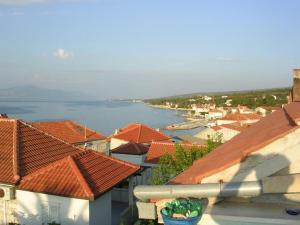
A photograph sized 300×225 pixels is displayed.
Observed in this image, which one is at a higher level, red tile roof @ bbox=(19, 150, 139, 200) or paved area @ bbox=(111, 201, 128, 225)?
red tile roof @ bbox=(19, 150, 139, 200)

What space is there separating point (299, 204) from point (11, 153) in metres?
12.9

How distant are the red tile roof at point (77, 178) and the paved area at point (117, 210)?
1.71 m

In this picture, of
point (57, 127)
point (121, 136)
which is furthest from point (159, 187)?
point (121, 136)

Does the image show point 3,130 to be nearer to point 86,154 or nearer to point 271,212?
point 86,154

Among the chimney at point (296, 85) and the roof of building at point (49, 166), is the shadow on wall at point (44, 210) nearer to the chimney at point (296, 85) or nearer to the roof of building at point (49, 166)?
the roof of building at point (49, 166)

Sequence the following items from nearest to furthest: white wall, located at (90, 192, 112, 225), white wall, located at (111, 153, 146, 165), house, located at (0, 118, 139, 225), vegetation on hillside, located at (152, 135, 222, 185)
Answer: house, located at (0, 118, 139, 225) → white wall, located at (90, 192, 112, 225) → vegetation on hillside, located at (152, 135, 222, 185) → white wall, located at (111, 153, 146, 165)

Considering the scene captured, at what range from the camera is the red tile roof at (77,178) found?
1292 centimetres

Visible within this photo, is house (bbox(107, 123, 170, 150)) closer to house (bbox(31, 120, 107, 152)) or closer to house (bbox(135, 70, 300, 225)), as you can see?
house (bbox(31, 120, 107, 152))

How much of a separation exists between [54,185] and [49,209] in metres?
0.80

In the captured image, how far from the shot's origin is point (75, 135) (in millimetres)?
32250

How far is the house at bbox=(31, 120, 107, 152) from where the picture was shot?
31.2 meters

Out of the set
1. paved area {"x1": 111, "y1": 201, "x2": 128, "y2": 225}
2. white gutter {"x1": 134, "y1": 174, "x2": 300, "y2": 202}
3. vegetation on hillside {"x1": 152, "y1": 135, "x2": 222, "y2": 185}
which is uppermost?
white gutter {"x1": 134, "y1": 174, "x2": 300, "y2": 202}

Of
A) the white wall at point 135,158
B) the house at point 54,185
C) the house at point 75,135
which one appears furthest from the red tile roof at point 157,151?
the house at point 54,185

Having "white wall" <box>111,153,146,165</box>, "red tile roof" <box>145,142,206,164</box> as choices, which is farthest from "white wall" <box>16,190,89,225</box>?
"white wall" <box>111,153,146,165</box>
